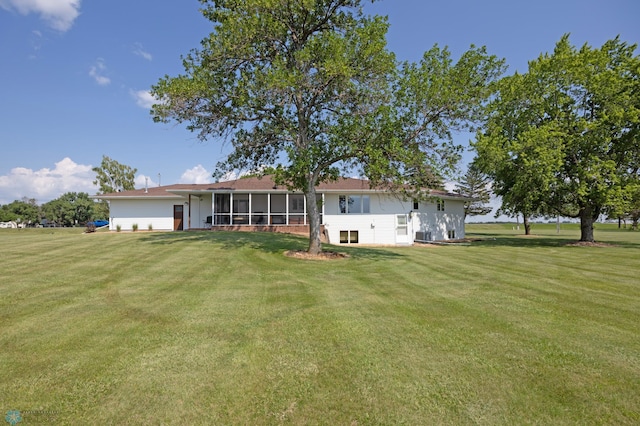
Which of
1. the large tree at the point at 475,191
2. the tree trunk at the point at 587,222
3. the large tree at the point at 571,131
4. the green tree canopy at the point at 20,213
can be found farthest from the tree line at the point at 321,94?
the green tree canopy at the point at 20,213

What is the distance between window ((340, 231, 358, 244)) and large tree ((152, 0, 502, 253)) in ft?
39.1

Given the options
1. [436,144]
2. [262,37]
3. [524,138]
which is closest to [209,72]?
[262,37]

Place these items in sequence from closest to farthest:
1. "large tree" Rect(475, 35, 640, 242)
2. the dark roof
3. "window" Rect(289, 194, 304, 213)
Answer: "large tree" Rect(475, 35, 640, 242)
the dark roof
"window" Rect(289, 194, 304, 213)

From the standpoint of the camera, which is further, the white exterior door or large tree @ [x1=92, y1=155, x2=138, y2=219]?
large tree @ [x1=92, y1=155, x2=138, y2=219]

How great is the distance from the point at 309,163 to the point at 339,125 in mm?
1754

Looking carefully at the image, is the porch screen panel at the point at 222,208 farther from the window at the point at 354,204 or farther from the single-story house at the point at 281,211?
the window at the point at 354,204

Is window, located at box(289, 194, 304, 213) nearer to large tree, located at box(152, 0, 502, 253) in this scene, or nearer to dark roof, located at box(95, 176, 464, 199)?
dark roof, located at box(95, 176, 464, 199)

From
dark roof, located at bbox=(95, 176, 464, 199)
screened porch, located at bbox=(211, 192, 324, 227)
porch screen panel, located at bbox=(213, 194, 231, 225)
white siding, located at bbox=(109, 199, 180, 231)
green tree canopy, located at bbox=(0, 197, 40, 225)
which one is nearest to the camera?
dark roof, located at bbox=(95, 176, 464, 199)

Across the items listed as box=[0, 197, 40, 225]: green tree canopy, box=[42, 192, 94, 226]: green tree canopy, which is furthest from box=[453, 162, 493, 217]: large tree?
box=[0, 197, 40, 225]: green tree canopy

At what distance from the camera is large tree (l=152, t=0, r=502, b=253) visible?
1129 centimetres

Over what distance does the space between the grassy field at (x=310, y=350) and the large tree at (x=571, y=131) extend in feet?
42.8

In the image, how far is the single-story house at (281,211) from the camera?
2450cm

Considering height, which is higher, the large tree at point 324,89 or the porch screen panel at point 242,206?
the large tree at point 324,89

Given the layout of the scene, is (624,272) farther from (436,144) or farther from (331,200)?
(331,200)
